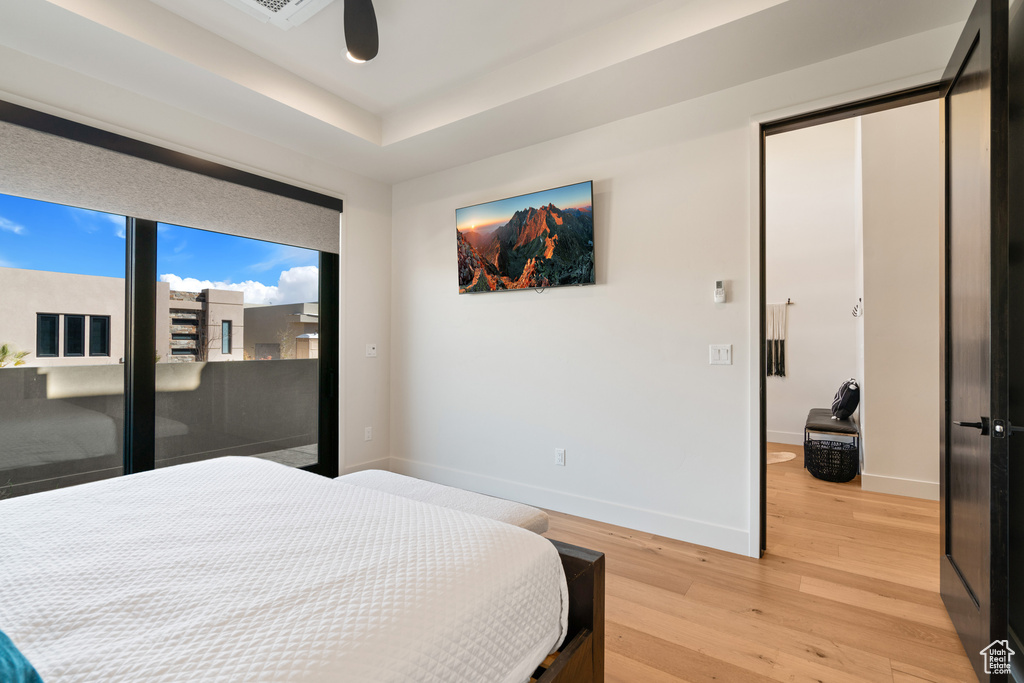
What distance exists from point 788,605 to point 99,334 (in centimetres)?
372

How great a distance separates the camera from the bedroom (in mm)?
2227

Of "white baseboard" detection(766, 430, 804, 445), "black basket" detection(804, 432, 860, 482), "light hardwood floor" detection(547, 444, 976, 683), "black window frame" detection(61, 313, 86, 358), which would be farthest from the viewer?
"white baseboard" detection(766, 430, 804, 445)

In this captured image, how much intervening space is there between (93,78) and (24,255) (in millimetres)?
993

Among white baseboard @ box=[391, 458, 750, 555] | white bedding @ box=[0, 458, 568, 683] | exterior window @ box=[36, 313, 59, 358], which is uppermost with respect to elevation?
exterior window @ box=[36, 313, 59, 358]

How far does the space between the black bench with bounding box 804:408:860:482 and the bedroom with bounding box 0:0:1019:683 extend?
182 cm

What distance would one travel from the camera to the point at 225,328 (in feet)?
10.3

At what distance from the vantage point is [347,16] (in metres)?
1.93

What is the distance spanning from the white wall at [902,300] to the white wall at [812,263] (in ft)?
3.72

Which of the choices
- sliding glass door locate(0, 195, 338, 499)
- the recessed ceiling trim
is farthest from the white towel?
sliding glass door locate(0, 195, 338, 499)

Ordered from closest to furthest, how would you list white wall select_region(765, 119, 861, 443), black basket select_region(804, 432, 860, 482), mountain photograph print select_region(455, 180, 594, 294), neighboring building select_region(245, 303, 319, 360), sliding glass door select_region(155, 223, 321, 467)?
sliding glass door select_region(155, 223, 321, 467)
mountain photograph print select_region(455, 180, 594, 294)
neighboring building select_region(245, 303, 319, 360)
black basket select_region(804, 432, 860, 482)
white wall select_region(765, 119, 861, 443)

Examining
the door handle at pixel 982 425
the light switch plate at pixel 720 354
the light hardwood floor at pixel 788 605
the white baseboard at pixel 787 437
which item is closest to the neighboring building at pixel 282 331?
the light hardwood floor at pixel 788 605

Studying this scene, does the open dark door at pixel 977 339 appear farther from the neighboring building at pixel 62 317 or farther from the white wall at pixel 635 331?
the neighboring building at pixel 62 317

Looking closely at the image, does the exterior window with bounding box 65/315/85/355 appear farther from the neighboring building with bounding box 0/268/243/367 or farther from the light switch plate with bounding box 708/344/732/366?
the light switch plate with bounding box 708/344/732/366

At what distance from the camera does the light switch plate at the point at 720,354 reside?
258 cm
